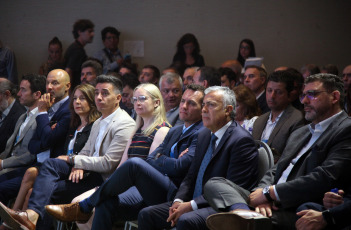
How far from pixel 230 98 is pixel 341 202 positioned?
1126 millimetres

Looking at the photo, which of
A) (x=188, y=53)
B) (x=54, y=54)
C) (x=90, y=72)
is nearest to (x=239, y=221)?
(x=90, y=72)

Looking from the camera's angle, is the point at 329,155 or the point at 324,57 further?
the point at 324,57

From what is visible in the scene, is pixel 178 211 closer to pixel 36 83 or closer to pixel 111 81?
pixel 111 81

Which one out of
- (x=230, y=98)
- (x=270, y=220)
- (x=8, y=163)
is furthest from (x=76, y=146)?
(x=270, y=220)

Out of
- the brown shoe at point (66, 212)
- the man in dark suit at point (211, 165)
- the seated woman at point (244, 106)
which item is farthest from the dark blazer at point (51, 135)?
the man in dark suit at point (211, 165)

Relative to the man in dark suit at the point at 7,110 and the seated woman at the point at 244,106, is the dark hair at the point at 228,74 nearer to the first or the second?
the seated woman at the point at 244,106

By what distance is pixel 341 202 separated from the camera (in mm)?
2680

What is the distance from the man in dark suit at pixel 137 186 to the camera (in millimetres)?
3564

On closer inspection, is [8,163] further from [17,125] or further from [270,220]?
[270,220]

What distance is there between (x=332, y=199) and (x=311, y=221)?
0.16m

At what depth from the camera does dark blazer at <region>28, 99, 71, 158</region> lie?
189 inches

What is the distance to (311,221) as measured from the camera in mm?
2682

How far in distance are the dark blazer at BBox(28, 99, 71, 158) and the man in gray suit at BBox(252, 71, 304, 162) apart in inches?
68.5

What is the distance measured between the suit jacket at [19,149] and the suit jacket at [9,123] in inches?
8.2
